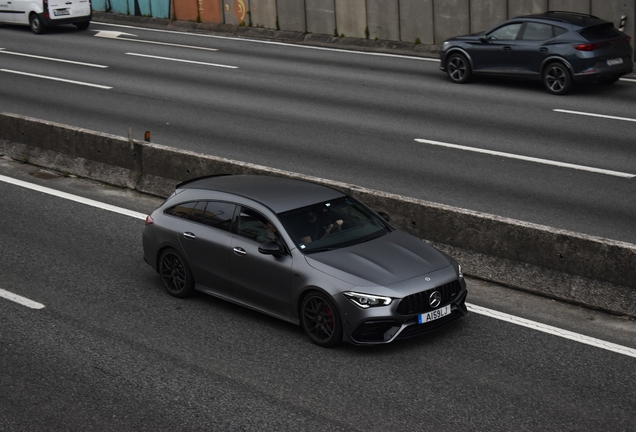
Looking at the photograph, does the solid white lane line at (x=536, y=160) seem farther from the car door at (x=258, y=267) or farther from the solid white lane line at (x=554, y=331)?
the car door at (x=258, y=267)

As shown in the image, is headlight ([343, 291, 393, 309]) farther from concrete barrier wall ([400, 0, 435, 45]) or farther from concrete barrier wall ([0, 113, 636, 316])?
concrete barrier wall ([400, 0, 435, 45])

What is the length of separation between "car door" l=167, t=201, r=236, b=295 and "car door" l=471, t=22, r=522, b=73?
13.0 m

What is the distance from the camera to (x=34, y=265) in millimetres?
11133

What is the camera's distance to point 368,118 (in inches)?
739

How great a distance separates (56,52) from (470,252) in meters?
20.4

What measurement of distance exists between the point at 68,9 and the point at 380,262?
83.8 ft

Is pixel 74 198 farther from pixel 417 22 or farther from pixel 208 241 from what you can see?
pixel 417 22

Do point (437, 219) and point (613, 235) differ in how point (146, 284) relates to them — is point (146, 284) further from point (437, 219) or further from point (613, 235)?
point (613, 235)

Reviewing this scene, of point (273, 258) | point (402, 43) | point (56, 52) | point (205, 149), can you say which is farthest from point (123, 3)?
point (273, 258)

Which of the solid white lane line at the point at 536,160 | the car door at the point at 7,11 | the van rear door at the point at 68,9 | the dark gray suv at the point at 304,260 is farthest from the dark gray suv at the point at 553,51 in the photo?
the car door at the point at 7,11

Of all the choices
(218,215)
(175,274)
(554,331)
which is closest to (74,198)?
(175,274)

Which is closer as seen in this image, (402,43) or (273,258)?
(273,258)

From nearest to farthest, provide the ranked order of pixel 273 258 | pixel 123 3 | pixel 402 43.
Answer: pixel 273 258 < pixel 402 43 < pixel 123 3

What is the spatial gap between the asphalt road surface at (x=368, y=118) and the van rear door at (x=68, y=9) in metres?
3.13
